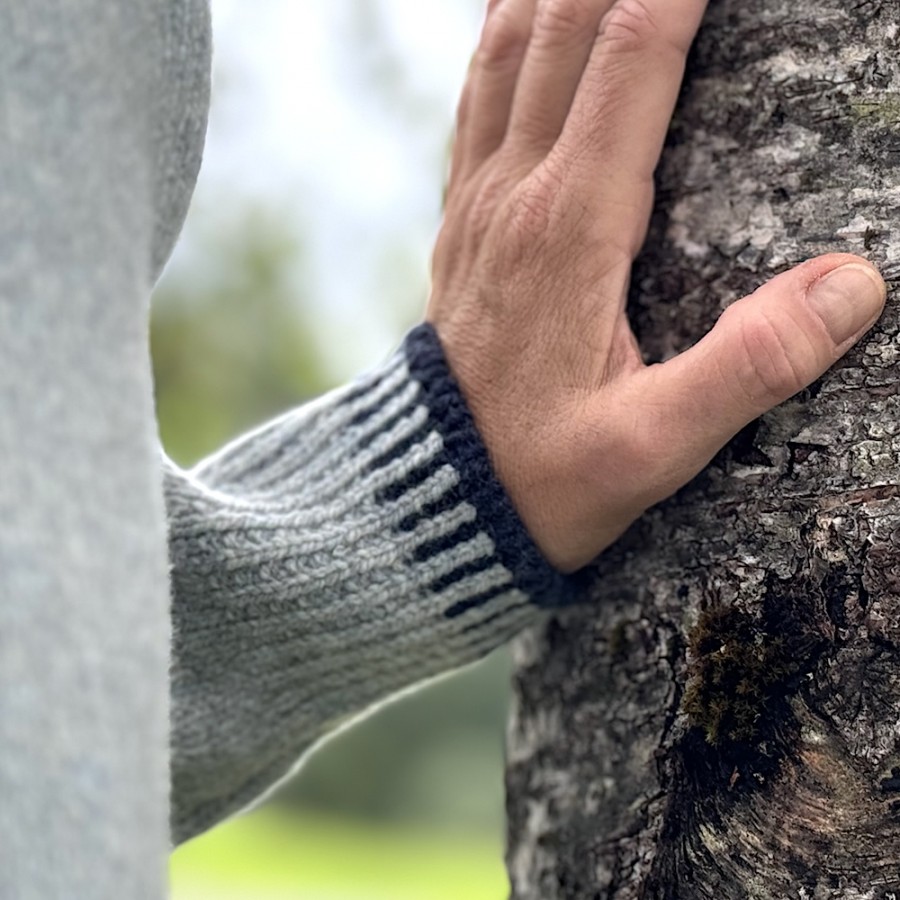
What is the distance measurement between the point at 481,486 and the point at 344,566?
141mm

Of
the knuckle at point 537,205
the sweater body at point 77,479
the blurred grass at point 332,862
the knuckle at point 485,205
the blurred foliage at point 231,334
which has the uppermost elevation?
the blurred foliage at point 231,334

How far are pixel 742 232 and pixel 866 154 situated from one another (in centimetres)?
11

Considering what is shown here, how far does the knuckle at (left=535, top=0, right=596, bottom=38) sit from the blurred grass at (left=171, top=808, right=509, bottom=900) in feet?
19.5

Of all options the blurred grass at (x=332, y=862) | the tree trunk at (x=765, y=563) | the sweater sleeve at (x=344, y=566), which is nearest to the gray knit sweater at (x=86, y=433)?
the sweater sleeve at (x=344, y=566)

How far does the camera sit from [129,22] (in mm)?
607

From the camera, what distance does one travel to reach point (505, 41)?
1119 millimetres

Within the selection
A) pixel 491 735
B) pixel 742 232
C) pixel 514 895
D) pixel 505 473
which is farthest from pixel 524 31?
pixel 491 735

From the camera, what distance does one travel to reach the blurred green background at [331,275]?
1059 centimetres

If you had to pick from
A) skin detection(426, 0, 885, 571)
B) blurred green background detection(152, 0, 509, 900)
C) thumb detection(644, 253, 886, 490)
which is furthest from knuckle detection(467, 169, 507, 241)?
blurred green background detection(152, 0, 509, 900)

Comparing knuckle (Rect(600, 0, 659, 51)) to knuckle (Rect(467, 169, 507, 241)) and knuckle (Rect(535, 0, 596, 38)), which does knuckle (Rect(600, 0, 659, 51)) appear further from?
knuckle (Rect(467, 169, 507, 241))

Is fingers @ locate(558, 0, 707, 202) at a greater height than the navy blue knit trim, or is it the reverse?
fingers @ locate(558, 0, 707, 202)

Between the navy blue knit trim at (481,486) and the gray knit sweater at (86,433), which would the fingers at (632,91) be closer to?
the navy blue knit trim at (481,486)

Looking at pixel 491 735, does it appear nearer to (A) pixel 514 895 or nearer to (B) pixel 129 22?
(A) pixel 514 895

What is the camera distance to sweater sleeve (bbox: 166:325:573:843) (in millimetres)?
987
